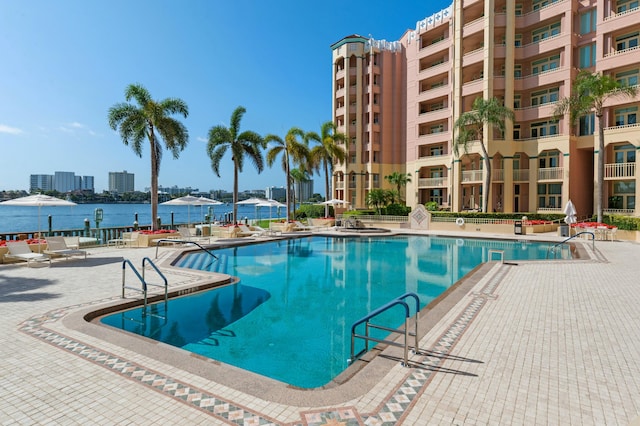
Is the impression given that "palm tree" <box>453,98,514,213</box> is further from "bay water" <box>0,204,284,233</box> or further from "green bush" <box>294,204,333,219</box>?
"bay water" <box>0,204,284,233</box>

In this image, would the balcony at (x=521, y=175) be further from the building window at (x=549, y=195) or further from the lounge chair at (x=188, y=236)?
the lounge chair at (x=188, y=236)

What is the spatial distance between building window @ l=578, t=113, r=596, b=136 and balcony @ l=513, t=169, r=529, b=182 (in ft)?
17.3

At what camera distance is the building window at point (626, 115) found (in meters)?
Result: 29.1

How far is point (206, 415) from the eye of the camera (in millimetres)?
4090

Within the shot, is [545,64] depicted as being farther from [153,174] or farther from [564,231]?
[153,174]

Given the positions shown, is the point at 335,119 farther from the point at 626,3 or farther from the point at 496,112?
the point at 626,3

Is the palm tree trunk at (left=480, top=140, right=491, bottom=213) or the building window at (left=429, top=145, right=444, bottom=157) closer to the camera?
the palm tree trunk at (left=480, top=140, right=491, bottom=213)

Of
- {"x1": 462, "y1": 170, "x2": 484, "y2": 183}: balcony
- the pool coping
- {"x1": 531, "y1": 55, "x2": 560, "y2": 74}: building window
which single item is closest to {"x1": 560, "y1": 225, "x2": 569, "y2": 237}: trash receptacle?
{"x1": 462, "y1": 170, "x2": 484, "y2": 183}: balcony

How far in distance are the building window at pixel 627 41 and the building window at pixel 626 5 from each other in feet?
6.71

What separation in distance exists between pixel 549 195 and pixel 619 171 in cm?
556

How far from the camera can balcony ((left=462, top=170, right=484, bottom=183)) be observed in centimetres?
3538

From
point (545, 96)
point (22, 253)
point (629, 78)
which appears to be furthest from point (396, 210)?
point (22, 253)

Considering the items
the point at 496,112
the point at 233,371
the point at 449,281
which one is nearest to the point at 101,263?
the point at 233,371

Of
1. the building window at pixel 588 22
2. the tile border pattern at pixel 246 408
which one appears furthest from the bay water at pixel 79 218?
the building window at pixel 588 22
